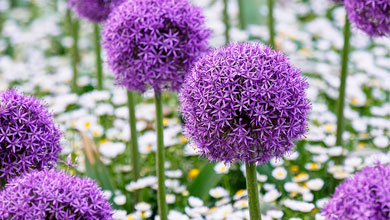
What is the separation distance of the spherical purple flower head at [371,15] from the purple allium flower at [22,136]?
2068mm

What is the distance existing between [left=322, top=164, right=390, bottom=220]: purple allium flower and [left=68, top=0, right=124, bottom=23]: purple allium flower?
2.49 m

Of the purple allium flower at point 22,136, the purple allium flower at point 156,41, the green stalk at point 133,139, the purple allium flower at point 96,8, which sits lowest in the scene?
the green stalk at point 133,139

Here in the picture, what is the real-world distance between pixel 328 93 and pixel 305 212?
2.52 metres

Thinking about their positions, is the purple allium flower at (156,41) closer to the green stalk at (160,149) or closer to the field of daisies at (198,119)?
the field of daisies at (198,119)

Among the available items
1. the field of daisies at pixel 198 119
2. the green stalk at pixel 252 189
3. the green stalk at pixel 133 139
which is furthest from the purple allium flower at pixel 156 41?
the green stalk at pixel 252 189

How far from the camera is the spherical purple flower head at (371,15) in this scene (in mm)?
3533

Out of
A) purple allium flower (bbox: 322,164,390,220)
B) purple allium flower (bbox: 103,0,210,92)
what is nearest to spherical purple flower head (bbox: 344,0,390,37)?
purple allium flower (bbox: 103,0,210,92)

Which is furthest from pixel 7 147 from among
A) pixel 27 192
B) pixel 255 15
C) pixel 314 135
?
pixel 255 15

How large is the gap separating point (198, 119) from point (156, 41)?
0.81 meters

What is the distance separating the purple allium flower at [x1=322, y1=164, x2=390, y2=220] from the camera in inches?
85.3

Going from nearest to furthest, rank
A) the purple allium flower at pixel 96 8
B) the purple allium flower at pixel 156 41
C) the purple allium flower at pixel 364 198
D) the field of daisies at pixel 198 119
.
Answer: the purple allium flower at pixel 364 198, the field of daisies at pixel 198 119, the purple allium flower at pixel 156 41, the purple allium flower at pixel 96 8

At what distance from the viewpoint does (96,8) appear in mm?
4289

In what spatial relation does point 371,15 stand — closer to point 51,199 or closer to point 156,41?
point 156,41

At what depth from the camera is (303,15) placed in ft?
29.1
